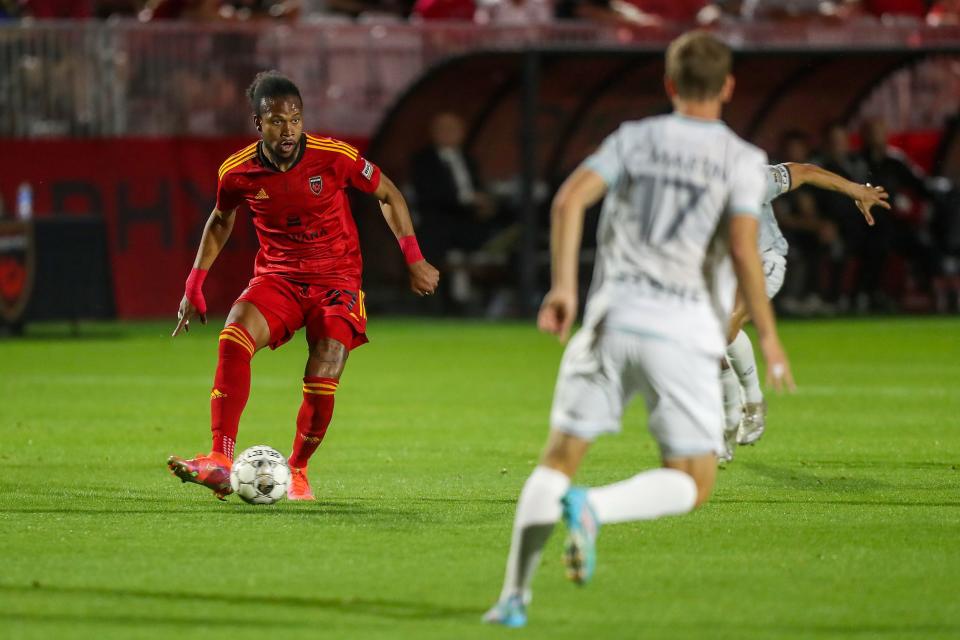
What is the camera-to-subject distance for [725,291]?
19.7 ft

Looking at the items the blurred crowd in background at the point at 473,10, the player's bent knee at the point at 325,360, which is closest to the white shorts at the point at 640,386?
the player's bent knee at the point at 325,360

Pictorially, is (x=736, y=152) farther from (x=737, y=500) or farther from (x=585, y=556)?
(x=737, y=500)

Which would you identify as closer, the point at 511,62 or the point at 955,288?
the point at 511,62

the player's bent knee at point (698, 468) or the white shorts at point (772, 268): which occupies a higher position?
the player's bent knee at point (698, 468)

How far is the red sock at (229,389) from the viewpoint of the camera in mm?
8352

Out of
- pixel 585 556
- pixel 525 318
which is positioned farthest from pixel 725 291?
pixel 525 318

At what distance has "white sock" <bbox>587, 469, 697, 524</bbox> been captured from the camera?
5.60 meters

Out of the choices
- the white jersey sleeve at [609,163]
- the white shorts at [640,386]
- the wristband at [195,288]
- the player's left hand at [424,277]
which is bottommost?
the wristband at [195,288]

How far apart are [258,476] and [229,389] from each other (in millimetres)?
458

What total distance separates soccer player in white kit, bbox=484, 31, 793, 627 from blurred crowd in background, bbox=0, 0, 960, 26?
15901 mm

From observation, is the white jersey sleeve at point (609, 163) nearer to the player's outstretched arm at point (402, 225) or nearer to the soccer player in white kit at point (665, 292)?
the soccer player in white kit at point (665, 292)

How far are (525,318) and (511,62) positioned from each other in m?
2.90

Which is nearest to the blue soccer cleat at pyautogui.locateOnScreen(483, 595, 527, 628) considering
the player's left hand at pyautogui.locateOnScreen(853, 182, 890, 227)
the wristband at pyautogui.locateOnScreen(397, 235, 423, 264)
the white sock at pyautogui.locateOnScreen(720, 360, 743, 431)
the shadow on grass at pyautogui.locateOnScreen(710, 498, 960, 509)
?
the shadow on grass at pyautogui.locateOnScreen(710, 498, 960, 509)

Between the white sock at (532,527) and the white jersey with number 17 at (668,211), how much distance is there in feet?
1.86
